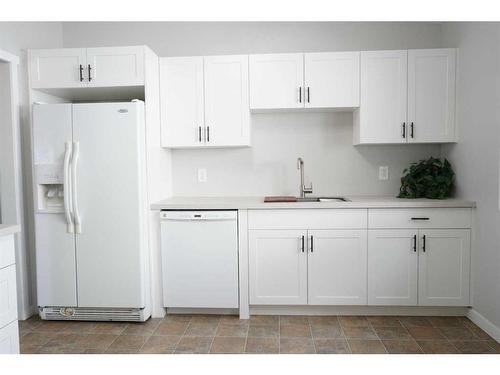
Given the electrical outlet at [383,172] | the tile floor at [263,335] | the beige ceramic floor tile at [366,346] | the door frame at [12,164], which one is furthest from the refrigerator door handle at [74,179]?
the electrical outlet at [383,172]

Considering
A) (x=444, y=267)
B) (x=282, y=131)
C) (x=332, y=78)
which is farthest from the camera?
(x=282, y=131)

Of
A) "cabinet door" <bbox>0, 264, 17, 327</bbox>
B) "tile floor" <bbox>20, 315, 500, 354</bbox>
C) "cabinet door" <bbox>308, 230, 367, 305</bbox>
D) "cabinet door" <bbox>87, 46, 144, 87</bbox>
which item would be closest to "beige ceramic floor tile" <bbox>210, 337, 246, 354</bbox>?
"tile floor" <bbox>20, 315, 500, 354</bbox>

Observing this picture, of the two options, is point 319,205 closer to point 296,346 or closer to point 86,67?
point 296,346

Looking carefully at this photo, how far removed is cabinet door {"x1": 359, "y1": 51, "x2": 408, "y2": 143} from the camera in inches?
128

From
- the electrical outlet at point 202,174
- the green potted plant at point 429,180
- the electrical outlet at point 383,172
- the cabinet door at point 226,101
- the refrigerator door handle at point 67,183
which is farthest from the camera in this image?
the electrical outlet at point 202,174

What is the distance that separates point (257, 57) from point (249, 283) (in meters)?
1.81

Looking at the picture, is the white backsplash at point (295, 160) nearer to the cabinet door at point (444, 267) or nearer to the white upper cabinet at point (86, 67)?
the cabinet door at point (444, 267)

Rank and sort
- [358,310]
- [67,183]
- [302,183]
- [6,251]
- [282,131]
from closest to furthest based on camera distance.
Answer: [6,251]
[67,183]
[358,310]
[302,183]
[282,131]

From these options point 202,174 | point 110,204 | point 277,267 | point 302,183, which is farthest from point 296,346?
point 202,174

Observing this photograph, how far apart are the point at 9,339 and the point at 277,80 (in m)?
2.52

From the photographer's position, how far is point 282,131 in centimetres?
A: 368

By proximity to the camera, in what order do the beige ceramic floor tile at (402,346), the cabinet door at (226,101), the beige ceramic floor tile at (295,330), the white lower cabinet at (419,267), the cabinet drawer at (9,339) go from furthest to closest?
the cabinet door at (226,101)
the white lower cabinet at (419,267)
the beige ceramic floor tile at (295,330)
the beige ceramic floor tile at (402,346)
the cabinet drawer at (9,339)

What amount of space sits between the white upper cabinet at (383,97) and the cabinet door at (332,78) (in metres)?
0.07

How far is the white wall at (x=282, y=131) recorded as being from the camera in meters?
3.60
